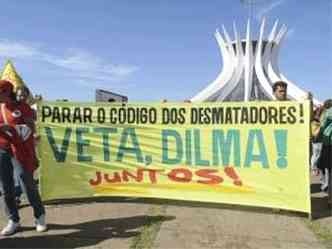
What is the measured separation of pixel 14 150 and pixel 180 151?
99.2 inches

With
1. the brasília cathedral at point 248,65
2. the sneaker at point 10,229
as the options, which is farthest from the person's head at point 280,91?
the brasília cathedral at point 248,65

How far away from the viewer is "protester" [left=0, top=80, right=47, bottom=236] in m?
6.10

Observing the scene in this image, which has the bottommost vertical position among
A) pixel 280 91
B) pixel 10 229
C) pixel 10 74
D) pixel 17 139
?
pixel 10 229

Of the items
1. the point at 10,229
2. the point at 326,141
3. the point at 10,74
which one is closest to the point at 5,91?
the point at 10,229

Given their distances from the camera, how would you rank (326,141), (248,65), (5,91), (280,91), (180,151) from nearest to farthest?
(5,91) < (280,91) < (180,151) < (326,141) < (248,65)

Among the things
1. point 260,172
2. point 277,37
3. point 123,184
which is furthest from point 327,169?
point 277,37

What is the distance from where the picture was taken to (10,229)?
241 inches

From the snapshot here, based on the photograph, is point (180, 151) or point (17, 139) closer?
point (17, 139)

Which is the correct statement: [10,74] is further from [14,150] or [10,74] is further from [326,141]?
[326,141]

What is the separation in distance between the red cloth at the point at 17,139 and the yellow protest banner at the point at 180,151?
5.93 feet

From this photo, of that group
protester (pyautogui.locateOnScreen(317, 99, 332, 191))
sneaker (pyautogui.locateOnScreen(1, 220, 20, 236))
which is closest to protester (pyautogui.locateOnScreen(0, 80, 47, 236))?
sneaker (pyautogui.locateOnScreen(1, 220, 20, 236))

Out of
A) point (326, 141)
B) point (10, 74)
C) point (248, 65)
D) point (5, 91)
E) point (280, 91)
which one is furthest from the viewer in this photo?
point (248, 65)

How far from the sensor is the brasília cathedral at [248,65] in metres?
55.5

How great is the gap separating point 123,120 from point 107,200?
124 cm
